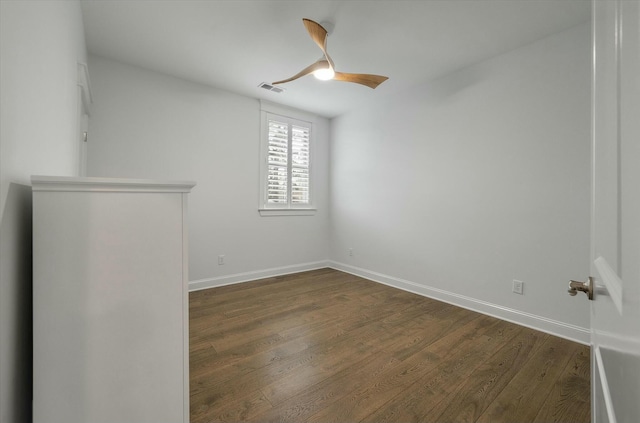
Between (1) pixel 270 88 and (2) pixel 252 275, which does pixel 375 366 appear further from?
(1) pixel 270 88

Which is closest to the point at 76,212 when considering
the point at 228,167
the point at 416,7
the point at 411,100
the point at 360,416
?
the point at 360,416

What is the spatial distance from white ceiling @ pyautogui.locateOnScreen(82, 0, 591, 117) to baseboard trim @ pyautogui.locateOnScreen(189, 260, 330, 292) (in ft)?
8.10

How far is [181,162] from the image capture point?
3.23 m

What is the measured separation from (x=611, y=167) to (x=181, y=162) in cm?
354

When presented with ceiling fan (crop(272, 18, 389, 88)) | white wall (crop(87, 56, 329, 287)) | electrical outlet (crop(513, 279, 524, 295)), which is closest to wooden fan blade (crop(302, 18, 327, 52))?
ceiling fan (crop(272, 18, 389, 88))

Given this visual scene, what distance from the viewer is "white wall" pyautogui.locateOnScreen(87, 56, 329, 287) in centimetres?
284

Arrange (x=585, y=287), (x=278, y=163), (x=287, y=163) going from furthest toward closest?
(x=287, y=163) < (x=278, y=163) < (x=585, y=287)

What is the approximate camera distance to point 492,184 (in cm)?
269

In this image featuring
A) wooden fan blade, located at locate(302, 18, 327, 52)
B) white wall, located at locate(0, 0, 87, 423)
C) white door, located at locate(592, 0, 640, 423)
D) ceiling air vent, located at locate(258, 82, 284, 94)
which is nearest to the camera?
white door, located at locate(592, 0, 640, 423)

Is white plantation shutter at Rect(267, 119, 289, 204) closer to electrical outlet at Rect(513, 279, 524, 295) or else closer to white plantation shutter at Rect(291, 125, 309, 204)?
white plantation shutter at Rect(291, 125, 309, 204)

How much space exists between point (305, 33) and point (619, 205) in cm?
256

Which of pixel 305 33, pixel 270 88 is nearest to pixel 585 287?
pixel 305 33

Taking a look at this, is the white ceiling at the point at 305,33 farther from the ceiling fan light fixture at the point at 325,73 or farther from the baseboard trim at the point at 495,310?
the baseboard trim at the point at 495,310

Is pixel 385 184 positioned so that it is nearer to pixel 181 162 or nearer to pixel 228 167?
pixel 228 167
